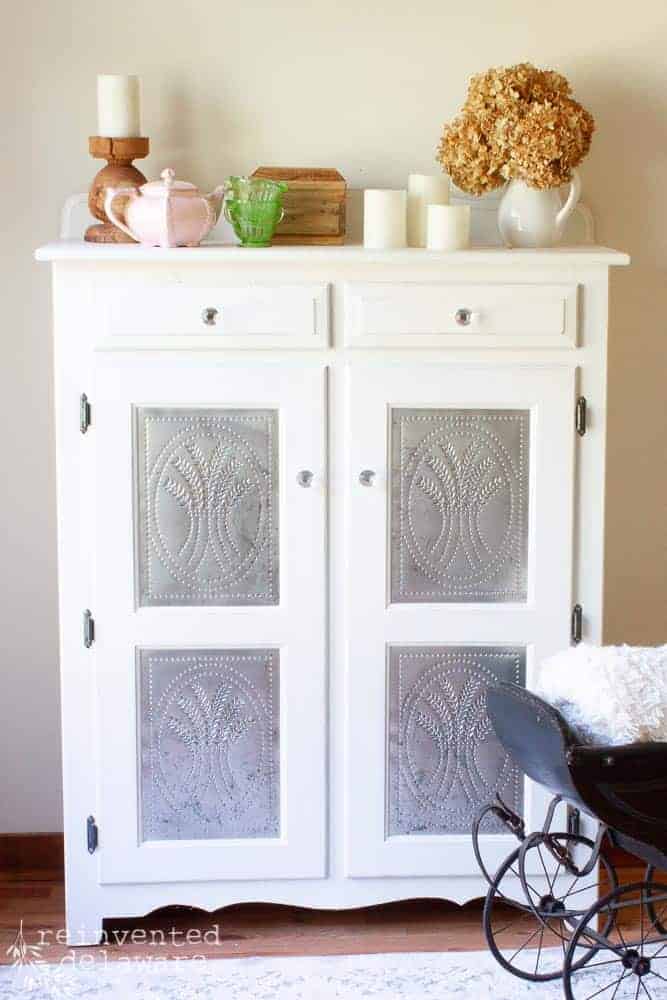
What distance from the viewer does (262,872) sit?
9.23ft

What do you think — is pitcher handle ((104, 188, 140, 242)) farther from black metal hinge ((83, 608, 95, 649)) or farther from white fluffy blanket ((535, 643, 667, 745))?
white fluffy blanket ((535, 643, 667, 745))

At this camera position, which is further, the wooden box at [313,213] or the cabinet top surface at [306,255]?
the wooden box at [313,213]

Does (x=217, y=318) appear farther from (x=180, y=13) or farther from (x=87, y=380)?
(x=180, y=13)

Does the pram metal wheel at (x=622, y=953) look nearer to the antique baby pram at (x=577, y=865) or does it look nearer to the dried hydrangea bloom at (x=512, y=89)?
the antique baby pram at (x=577, y=865)

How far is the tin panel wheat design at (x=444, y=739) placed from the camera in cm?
278

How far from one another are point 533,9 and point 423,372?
34.5 inches

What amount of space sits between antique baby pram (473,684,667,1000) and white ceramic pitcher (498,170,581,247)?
88 centimetres

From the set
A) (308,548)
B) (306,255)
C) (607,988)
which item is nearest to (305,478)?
(308,548)

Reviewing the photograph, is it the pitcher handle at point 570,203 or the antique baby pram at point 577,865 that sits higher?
the pitcher handle at point 570,203

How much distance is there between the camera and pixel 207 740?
2773 millimetres

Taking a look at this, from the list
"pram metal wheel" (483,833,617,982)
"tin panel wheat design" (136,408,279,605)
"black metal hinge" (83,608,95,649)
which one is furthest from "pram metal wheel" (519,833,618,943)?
"black metal hinge" (83,608,95,649)

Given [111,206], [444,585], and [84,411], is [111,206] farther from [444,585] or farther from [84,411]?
[444,585]

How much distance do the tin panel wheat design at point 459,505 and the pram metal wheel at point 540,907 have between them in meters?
0.50

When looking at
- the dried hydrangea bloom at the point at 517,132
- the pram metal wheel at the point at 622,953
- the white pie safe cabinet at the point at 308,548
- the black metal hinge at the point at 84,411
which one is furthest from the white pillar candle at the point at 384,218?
the pram metal wheel at the point at 622,953
